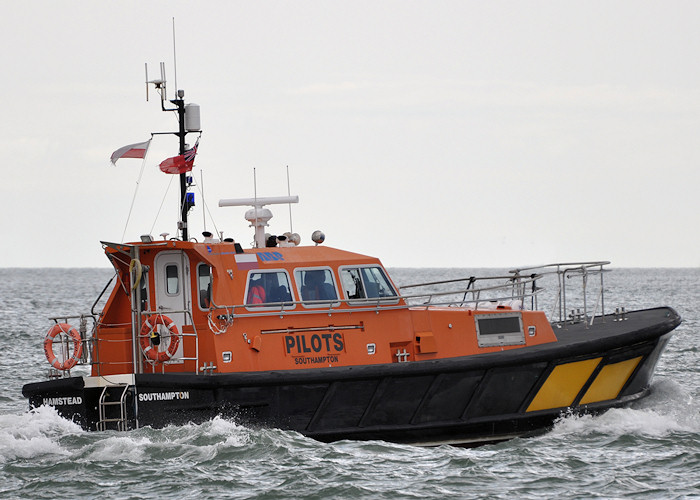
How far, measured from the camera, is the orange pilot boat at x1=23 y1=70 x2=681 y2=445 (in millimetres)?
10875

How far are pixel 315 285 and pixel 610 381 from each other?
359 cm

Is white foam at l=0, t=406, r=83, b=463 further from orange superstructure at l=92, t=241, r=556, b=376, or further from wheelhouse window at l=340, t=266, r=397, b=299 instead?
wheelhouse window at l=340, t=266, r=397, b=299

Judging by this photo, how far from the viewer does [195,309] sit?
11.4 m

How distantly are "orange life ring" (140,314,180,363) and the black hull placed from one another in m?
0.27

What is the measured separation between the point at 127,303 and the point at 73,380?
1.29m

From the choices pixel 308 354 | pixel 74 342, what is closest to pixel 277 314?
pixel 308 354

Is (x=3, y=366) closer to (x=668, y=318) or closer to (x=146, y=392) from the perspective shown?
(x=146, y=392)

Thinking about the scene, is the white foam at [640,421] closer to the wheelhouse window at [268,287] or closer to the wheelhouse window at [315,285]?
the wheelhouse window at [315,285]

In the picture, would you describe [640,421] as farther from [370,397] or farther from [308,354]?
[308,354]

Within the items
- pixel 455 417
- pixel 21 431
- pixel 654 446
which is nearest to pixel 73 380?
pixel 21 431

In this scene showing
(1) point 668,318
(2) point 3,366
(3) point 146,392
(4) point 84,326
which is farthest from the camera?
(2) point 3,366

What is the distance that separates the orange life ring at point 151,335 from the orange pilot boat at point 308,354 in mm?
15

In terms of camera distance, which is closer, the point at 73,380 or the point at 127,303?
the point at 73,380

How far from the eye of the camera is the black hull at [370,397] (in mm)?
10797
